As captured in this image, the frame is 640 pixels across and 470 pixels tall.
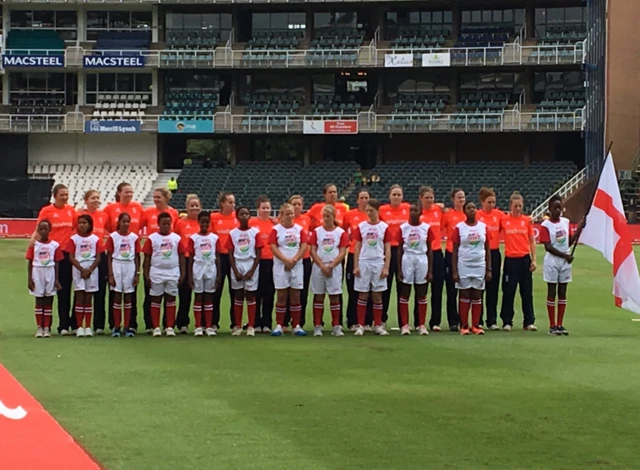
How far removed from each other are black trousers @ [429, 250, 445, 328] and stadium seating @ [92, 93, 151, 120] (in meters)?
43.7

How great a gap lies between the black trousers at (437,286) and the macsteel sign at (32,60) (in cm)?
4499

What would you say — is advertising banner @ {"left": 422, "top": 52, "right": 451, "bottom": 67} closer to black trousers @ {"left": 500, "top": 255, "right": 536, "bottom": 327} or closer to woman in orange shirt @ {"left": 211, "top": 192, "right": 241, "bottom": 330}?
black trousers @ {"left": 500, "top": 255, "right": 536, "bottom": 327}

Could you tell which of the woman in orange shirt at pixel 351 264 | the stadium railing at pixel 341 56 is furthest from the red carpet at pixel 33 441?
the stadium railing at pixel 341 56

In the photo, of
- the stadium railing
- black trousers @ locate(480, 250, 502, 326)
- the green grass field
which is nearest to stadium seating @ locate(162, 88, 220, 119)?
the stadium railing

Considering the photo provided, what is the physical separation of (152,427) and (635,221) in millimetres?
39175

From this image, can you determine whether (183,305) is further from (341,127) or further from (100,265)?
(341,127)

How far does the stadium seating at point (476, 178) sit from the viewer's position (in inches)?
1982

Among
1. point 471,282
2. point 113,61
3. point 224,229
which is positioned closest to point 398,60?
point 113,61

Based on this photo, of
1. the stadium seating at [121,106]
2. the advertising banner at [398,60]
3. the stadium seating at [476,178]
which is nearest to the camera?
the stadium seating at [476,178]

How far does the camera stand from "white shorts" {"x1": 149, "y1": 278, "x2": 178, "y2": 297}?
14641 mm

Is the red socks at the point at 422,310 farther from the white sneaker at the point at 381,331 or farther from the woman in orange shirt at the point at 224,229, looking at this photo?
the woman in orange shirt at the point at 224,229

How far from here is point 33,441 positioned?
7988mm

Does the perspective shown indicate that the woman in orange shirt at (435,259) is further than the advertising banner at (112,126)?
No

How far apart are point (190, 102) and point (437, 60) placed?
13.2m
